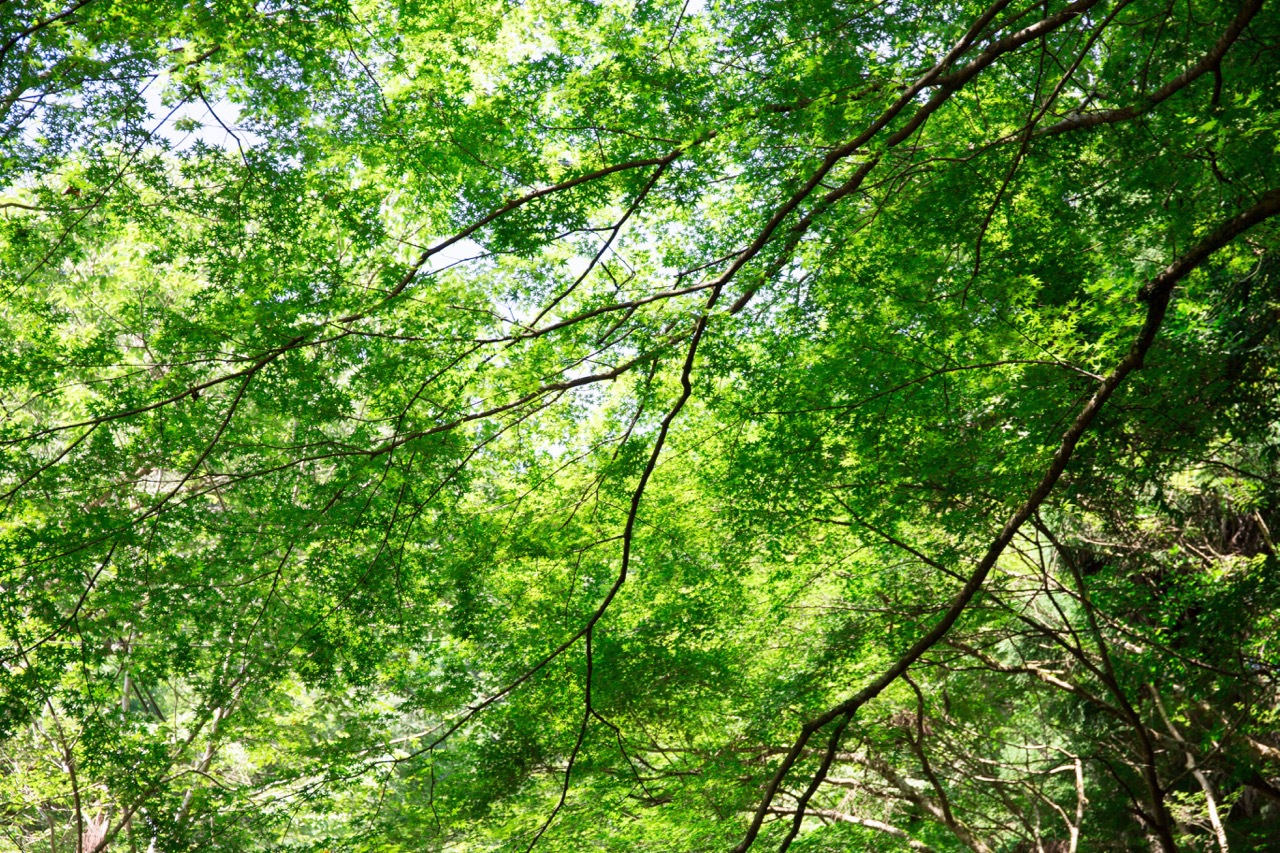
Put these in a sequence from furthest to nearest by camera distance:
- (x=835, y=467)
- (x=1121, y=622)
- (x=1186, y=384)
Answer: (x=1121, y=622)
(x=835, y=467)
(x=1186, y=384)

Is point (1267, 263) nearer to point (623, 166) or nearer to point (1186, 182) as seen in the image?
point (1186, 182)

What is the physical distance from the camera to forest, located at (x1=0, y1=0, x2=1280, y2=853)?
435 cm

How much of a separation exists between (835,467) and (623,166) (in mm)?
2730

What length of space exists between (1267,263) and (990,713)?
23.2 feet

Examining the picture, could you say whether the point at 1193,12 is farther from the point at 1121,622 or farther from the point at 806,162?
the point at 1121,622

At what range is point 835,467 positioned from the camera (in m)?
6.14

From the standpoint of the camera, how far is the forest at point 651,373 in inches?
171

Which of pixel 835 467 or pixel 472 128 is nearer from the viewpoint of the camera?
pixel 472 128

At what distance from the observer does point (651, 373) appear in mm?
3646

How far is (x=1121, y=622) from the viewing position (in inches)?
269

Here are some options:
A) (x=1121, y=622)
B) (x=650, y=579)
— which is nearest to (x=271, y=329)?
(x=650, y=579)

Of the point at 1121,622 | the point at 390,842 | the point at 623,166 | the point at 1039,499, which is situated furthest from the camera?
the point at 390,842

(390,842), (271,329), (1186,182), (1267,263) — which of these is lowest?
(390,842)

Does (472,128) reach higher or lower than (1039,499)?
higher
